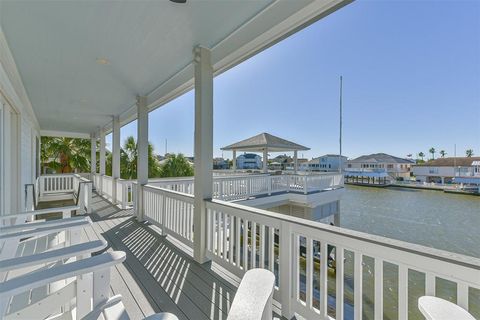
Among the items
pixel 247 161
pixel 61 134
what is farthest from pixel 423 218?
pixel 247 161

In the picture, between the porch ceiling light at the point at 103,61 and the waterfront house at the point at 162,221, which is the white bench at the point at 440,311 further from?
the porch ceiling light at the point at 103,61

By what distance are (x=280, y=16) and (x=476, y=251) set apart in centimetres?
1362

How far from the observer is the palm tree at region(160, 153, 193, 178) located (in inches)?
634

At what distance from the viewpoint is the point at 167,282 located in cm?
257

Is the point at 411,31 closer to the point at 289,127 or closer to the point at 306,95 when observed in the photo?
the point at 306,95

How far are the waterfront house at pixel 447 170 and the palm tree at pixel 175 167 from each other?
18.7 meters

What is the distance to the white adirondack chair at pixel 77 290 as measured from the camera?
82 cm

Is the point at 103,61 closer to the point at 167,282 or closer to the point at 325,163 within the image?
the point at 167,282

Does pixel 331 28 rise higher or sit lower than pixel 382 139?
higher

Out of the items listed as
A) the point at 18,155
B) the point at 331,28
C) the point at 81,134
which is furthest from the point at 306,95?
the point at 18,155

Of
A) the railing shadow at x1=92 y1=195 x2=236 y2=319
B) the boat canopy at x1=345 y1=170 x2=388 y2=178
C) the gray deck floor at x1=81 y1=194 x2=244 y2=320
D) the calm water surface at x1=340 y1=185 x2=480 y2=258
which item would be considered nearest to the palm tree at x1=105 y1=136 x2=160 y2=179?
the gray deck floor at x1=81 y1=194 x2=244 y2=320

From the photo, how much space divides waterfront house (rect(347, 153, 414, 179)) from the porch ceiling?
27855 millimetres

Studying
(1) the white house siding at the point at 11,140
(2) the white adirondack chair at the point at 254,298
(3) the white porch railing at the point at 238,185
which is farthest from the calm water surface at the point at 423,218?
(1) the white house siding at the point at 11,140

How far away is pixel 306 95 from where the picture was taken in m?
17.4
